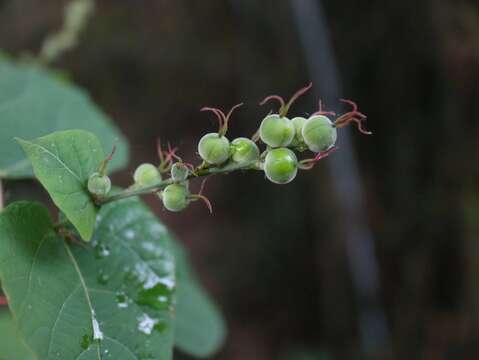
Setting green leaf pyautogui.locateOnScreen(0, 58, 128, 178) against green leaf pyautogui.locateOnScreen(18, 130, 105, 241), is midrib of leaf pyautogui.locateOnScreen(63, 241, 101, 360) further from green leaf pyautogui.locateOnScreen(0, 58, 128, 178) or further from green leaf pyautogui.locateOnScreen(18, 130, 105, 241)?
green leaf pyautogui.locateOnScreen(0, 58, 128, 178)

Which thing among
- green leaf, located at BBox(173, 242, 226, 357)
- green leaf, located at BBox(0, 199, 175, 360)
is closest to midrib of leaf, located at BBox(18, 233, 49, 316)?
green leaf, located at BBox(0, 199, 175, 360)

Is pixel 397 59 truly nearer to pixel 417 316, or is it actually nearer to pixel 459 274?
pixel 459 274

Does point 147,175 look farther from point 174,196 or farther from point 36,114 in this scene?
point 36,114

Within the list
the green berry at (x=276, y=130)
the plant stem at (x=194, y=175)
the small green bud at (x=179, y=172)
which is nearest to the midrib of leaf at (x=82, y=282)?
the plant stem at (x=194, y=175)

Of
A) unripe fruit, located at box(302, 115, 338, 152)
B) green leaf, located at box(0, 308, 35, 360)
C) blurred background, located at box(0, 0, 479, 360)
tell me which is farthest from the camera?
blurred background, located at box(0, 0, 479, 360)

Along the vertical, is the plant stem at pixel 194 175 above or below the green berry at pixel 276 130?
below

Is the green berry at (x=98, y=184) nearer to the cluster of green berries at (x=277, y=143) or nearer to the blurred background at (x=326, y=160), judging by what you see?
the cluster of green berries at (x=277, y=143)
